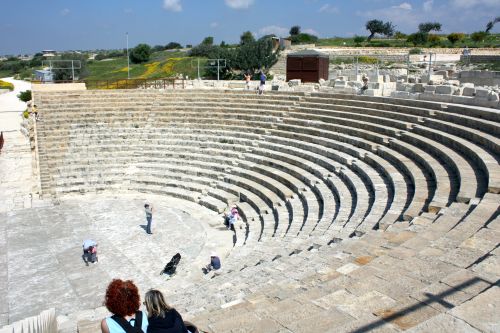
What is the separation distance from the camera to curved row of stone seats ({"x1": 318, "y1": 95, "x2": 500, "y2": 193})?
31.6 feet

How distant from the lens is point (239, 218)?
13.4m

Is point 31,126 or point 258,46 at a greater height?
point 258,46

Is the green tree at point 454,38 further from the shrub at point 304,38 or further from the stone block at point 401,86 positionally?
the stone block at point 401,86

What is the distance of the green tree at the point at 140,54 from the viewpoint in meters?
66.2

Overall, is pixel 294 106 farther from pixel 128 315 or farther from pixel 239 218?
pixel 128 315

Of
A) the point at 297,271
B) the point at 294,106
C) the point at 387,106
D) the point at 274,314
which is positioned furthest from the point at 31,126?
the point at 274,314

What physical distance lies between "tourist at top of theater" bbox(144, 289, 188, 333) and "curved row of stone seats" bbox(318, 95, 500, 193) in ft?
21.3

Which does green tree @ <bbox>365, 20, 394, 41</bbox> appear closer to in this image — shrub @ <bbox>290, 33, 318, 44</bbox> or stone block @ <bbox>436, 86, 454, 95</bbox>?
shrub @ <bbox>290, 33, 318, 44</bbox>

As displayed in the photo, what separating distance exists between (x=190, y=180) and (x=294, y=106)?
5.64m

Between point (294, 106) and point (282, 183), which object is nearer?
point (282, 183)

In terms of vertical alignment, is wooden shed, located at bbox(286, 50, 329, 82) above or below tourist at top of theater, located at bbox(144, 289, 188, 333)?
above

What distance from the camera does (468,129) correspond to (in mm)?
12133

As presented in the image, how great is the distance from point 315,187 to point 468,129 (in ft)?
14.3

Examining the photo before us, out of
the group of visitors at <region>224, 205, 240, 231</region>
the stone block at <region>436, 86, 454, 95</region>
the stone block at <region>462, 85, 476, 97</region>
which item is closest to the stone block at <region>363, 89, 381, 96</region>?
the stone block at <region>436, 86, 454, 95</region>
